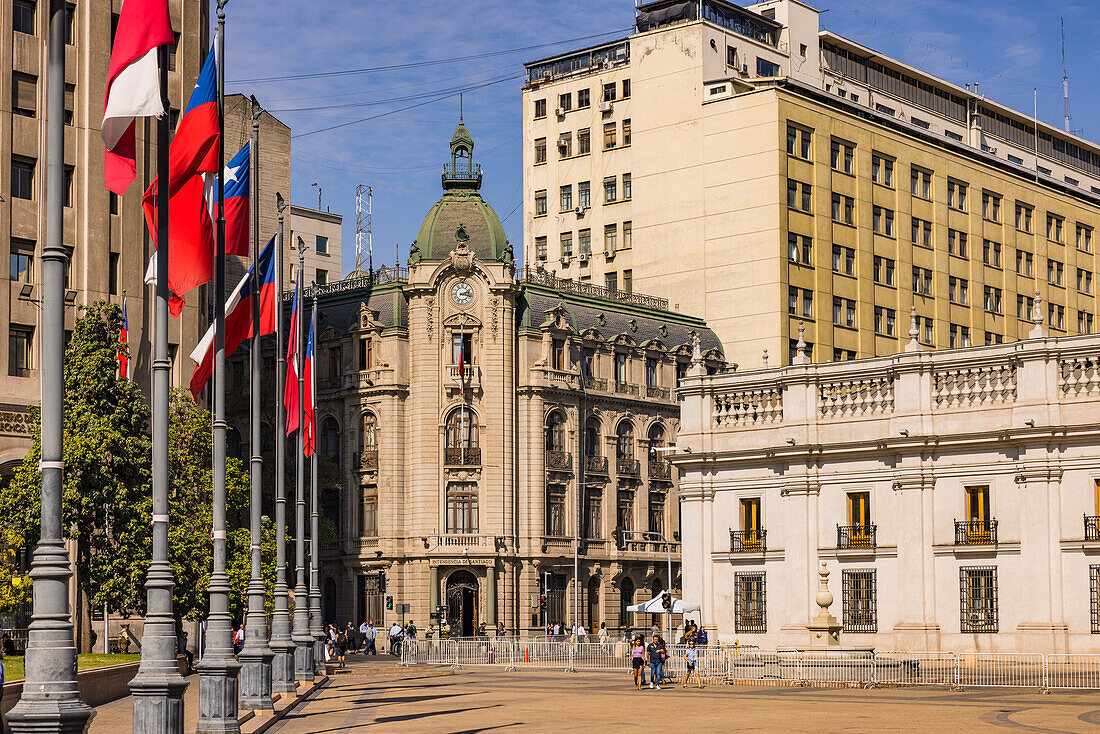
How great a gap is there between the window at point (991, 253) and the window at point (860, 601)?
61815 mm

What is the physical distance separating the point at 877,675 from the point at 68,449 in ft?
87.3

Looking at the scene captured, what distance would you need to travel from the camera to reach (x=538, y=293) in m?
90.1

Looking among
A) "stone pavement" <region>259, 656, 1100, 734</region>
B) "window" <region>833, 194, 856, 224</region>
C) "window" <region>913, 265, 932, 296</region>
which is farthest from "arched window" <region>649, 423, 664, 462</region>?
"stone pavement" <region>259, 656, 1100, 734</region>

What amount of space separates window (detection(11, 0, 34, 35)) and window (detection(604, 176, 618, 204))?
153 feet

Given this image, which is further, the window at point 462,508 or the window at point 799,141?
the window at point 799,141

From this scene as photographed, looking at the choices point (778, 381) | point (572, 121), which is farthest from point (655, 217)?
point (778, 381)

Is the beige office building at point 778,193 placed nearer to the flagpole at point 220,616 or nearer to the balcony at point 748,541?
the balcony at point 748,541

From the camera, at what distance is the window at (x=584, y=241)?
351ft

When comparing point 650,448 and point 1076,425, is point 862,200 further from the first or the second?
point 1076,425

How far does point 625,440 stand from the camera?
9131cm

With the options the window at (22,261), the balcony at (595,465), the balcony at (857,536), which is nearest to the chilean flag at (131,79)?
the balcony at (857,536)

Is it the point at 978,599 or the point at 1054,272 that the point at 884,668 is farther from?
the point at 1054,272

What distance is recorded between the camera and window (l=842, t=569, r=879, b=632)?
56219 mm

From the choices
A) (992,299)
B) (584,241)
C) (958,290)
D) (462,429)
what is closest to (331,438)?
(462,429)
